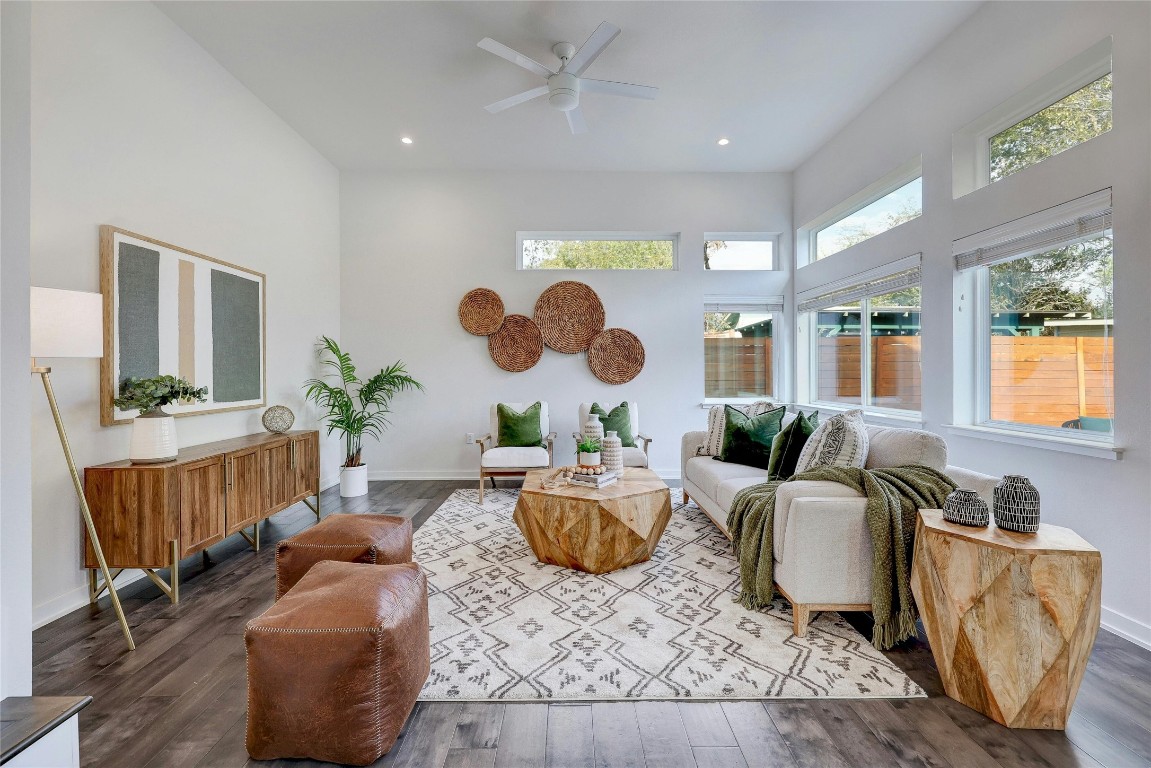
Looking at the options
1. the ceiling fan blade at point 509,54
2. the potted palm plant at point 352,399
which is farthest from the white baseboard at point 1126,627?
the potted palm plant at point 352,399

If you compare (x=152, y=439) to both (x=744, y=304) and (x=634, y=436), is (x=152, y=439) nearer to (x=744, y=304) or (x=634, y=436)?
(x=634, y=436)

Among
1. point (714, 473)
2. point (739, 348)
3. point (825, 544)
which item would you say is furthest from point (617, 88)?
point (739, 348)

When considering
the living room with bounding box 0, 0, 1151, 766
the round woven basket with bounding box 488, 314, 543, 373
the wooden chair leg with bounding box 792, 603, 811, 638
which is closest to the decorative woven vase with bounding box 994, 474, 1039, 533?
the living room with bounding box 0, 0, 1151, 766

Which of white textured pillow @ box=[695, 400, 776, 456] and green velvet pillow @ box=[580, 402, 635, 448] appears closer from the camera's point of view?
white textured pillow @ box=[695, 400, 776, 456]

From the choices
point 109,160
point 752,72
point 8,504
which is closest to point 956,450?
point 752,72

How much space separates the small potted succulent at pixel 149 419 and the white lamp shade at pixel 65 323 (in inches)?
24.0

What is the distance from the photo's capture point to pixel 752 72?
3656 millimetres

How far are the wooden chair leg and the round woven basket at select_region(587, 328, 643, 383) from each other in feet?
11.4

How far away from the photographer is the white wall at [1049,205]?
2.24 meters

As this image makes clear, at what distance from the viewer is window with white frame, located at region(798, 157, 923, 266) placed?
154 inches

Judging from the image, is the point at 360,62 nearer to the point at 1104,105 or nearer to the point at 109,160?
the point at 109,160

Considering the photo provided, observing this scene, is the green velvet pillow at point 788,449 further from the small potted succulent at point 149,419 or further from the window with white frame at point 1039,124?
the small potted succulent at point 149,419

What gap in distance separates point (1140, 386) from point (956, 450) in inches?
46.1

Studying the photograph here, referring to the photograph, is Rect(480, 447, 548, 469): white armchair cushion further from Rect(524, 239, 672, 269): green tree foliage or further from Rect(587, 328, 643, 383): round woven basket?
Rect(524, 239, 672, 269): green tree foliage
